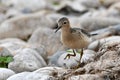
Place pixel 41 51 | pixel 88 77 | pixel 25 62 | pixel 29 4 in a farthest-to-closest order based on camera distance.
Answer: pixel 29 4, pixel 41 51, pixel 25 62, pixel 88 77

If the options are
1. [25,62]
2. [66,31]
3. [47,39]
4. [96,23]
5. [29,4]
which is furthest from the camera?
[29,4]

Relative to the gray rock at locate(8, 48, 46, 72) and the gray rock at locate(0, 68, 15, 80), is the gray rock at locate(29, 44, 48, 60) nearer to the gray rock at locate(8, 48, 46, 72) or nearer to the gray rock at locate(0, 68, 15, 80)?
the gray rock at locate(8, 48, 46, 72)

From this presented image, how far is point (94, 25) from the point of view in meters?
14.4

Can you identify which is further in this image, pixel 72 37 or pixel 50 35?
pixel 50 35

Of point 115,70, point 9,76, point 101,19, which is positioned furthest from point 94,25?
point 115,70

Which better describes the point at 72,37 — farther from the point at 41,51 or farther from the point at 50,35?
the point at 50,35

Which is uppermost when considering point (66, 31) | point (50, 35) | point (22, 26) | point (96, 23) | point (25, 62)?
point (22, 26)

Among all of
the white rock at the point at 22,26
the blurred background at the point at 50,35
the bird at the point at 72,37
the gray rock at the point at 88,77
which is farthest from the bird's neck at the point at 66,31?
the white rock at the point at 22,26

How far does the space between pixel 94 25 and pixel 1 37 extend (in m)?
2.90

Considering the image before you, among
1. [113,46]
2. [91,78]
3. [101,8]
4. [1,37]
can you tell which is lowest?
[91,78]

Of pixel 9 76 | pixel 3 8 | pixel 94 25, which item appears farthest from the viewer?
pixel 3 8

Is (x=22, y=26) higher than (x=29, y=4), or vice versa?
(x=29, y=4)

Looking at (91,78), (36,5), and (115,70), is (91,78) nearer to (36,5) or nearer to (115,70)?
(115,70)

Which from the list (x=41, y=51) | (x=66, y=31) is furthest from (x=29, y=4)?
(x=66, y=31)
